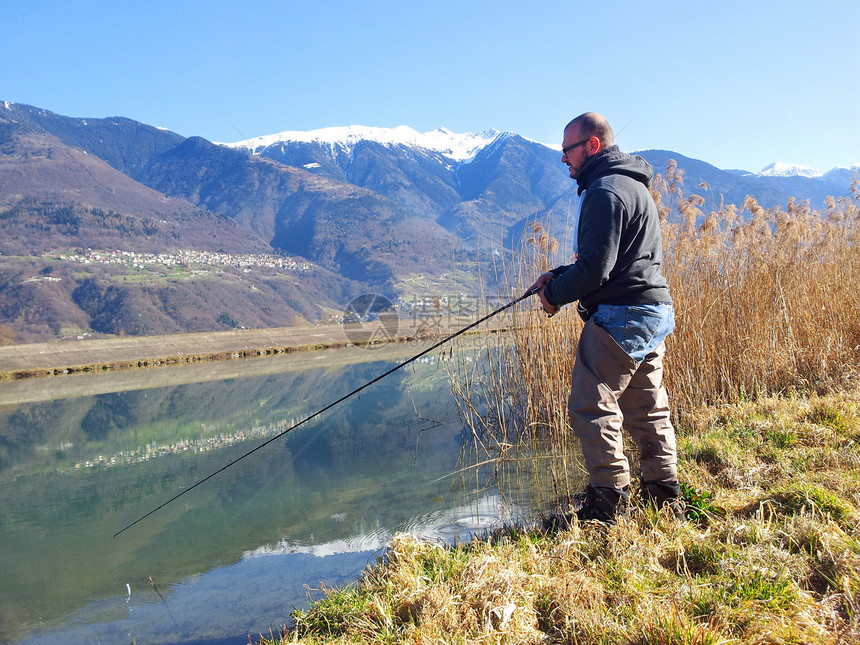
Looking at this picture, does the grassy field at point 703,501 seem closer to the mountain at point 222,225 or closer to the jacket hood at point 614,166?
the jacket hood at point 614,166

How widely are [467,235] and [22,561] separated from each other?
14183 centimetres

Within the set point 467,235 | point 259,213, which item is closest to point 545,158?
point 467,235

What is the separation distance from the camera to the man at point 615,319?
2.12m

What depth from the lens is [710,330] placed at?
4.34 m

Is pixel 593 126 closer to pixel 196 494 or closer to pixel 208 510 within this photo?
pixel 208 510

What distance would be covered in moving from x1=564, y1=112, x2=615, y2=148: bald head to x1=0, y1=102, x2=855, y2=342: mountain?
129 inches

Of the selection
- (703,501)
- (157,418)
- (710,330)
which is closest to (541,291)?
(703,501)

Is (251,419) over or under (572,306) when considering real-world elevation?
under

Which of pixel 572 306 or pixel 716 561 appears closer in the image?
pixel 716 561

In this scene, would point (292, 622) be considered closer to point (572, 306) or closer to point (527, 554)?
point (527, 554)

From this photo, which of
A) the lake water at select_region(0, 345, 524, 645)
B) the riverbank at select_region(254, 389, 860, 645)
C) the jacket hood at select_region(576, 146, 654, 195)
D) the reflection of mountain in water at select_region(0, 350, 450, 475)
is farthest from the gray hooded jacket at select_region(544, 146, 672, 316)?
the reflection of mountain in water at select_region(0, 350, 450, 475)

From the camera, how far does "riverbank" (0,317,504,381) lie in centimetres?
1563

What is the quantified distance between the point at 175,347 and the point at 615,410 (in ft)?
59.5

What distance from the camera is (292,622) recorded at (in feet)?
7.34
